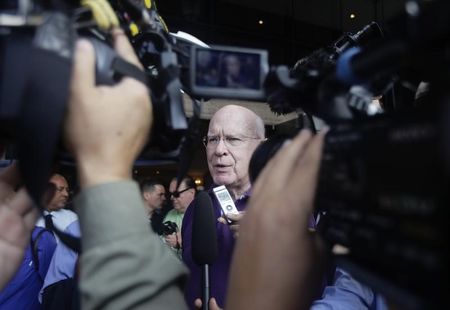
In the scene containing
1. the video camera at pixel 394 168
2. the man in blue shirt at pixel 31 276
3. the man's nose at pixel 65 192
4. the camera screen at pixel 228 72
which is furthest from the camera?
the man's nose at pixel 65 192

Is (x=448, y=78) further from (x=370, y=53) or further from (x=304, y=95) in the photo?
(x=304, y=95)

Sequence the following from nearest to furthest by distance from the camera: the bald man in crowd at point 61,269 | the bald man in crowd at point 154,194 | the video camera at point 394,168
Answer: the video camera at point 394,168 < the bald man in crowd at point 61,269 < the bald man in crowd at point 154,194

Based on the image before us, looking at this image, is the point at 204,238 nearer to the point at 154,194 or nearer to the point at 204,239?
the point at 204,239

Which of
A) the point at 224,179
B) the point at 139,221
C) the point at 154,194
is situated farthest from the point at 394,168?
the point at 154,194

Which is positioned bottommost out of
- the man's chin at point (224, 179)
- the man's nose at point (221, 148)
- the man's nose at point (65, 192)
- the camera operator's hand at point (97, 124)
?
the man's nose at point (65, 192)

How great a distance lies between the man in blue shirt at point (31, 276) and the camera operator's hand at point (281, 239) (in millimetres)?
1363

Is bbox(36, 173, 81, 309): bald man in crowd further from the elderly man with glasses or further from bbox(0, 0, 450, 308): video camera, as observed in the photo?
bbox(0, 0, 450, 308): video camera

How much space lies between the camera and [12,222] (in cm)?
83

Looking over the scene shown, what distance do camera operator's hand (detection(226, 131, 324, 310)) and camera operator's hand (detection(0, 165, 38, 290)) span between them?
1.39ft

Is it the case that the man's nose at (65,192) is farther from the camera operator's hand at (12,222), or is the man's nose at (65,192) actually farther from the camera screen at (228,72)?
the camera screen at (228,72)

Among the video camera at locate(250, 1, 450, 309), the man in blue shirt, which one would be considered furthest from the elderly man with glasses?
the video camera at locate(250, 1, 450, 309)

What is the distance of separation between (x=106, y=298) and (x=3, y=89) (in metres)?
0.27

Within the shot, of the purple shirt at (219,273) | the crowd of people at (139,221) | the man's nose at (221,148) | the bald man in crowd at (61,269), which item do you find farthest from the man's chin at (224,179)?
the crowd of people at (139,221)

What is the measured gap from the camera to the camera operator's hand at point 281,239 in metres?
0.58
